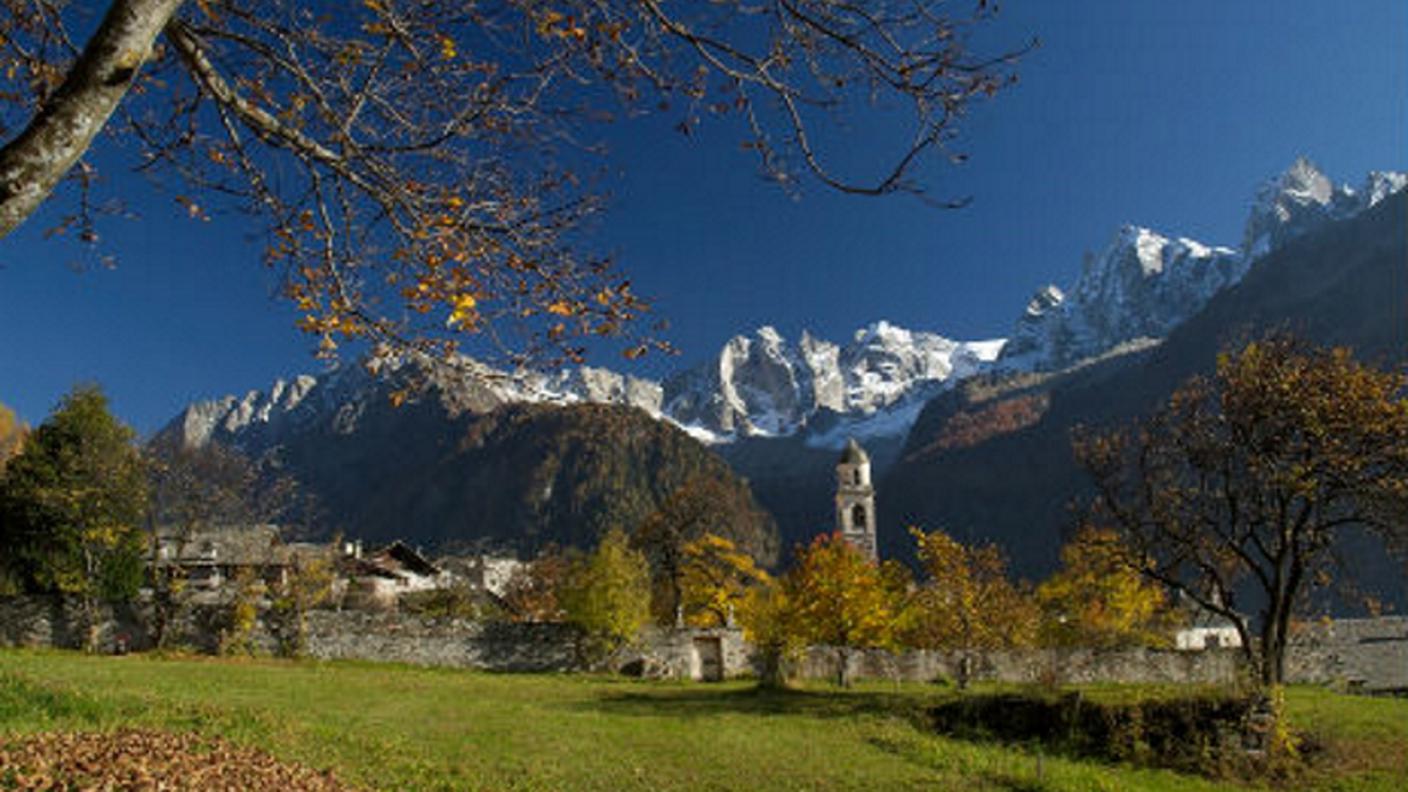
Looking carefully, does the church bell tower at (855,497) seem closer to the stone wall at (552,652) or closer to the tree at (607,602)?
the stone wall at (552,652)

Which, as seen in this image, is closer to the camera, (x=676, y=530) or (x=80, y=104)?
(x=80, y=104)

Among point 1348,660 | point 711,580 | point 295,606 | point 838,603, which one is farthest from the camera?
point 711,580

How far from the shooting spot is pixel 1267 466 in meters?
17.4

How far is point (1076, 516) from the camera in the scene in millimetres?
22219

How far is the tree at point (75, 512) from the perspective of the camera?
31797 millimetres

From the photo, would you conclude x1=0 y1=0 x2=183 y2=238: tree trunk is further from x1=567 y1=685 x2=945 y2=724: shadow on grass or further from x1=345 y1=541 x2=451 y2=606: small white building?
x1=345 y1=541 x2=451 y2=606: small white building

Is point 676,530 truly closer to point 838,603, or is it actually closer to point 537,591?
point 838,603

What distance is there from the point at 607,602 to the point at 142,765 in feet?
92.6

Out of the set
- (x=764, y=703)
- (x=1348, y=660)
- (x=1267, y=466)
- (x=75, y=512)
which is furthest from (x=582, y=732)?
(x=1348, y=660)

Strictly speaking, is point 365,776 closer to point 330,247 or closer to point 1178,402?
point 330,247

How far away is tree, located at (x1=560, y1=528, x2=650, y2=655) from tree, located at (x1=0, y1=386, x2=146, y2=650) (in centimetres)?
1647

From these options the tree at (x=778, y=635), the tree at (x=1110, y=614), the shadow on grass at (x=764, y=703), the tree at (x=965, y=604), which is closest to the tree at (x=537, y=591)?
the tree at (x=778, y=635)

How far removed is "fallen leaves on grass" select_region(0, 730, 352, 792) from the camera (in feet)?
20.6

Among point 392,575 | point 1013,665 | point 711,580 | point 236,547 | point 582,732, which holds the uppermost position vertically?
point 236,547
